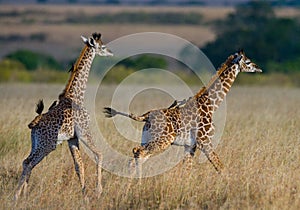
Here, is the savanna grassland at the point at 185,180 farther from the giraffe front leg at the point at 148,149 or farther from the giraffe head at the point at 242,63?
the giraffe head at the point at 242,63

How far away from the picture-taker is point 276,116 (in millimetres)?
15578

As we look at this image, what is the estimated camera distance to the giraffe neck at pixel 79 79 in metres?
9.90

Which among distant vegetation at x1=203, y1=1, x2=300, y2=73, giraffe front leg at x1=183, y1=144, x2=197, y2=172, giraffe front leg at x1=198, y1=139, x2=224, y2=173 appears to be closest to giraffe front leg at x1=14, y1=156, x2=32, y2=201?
giraffe front leg at x1=183, y1=144, x2=197, y2=172

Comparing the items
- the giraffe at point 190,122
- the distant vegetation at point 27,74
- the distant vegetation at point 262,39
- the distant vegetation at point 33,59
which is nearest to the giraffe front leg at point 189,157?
the giraffe at point 190,122

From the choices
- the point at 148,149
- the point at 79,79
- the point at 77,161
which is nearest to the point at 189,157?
the point at 148,149

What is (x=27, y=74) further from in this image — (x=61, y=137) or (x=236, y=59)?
(x=61, y=137)

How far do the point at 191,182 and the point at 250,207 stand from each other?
1.10 m

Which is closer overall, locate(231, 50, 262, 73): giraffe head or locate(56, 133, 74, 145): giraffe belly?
locate(56, 133, 74, 145): giraffe belly

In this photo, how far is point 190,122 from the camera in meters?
9.73

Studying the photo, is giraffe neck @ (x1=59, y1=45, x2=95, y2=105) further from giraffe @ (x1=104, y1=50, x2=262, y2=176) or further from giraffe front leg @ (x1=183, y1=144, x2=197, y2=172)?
giraffe front leg @ (x1=183, y1=144, x2=197, y2=172)

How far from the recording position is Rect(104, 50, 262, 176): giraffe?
9.44 metres

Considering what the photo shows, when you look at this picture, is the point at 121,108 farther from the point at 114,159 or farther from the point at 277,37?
the point at 277,37

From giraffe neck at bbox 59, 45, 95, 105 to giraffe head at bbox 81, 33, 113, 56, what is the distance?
2.6 inches

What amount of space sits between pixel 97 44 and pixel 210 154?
2107mm
